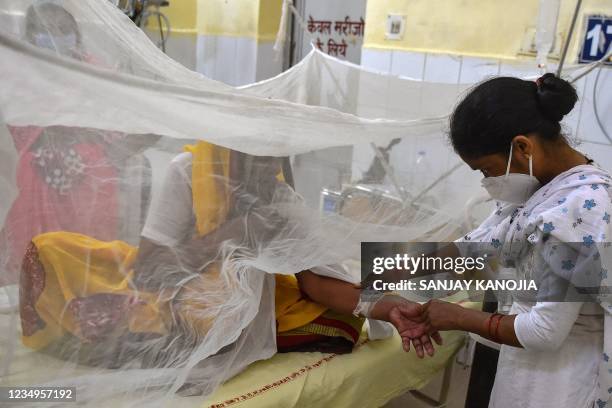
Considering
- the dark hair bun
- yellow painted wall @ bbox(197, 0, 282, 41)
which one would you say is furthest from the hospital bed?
yellow painted wall @ bbox(197, 0, 282, 41)

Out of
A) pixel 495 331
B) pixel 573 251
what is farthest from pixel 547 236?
pixel 495 331

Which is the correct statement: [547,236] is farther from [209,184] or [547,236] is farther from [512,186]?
[209,184]

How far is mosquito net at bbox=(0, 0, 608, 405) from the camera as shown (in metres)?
1.04

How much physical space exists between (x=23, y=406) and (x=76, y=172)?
44 cm

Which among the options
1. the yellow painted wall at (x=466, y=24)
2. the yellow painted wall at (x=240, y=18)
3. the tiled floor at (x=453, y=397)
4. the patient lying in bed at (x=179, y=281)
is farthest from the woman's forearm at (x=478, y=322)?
the yellow painted wall at (x=240, y=18)

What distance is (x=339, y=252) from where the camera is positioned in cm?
142

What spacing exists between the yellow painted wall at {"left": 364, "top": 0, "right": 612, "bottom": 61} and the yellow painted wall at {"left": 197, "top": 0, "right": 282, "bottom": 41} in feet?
5.41

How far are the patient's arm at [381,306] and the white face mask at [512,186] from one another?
31 centimetres

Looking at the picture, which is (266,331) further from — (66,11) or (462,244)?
(66,11)

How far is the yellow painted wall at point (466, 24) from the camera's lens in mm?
2311

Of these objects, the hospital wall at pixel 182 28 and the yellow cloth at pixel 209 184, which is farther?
the hospital wall at pixel 182 28

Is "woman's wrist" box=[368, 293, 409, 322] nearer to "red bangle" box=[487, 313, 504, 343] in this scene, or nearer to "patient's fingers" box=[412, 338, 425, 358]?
"patient's fingers" box=[412, 338, 425, 358]

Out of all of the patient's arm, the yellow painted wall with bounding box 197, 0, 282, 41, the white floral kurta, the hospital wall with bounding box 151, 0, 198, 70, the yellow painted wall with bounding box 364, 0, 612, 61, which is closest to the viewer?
the white floral kurta

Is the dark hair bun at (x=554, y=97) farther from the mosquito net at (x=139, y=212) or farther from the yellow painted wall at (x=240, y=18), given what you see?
the yellow painted wall at (x=240, y=18)
